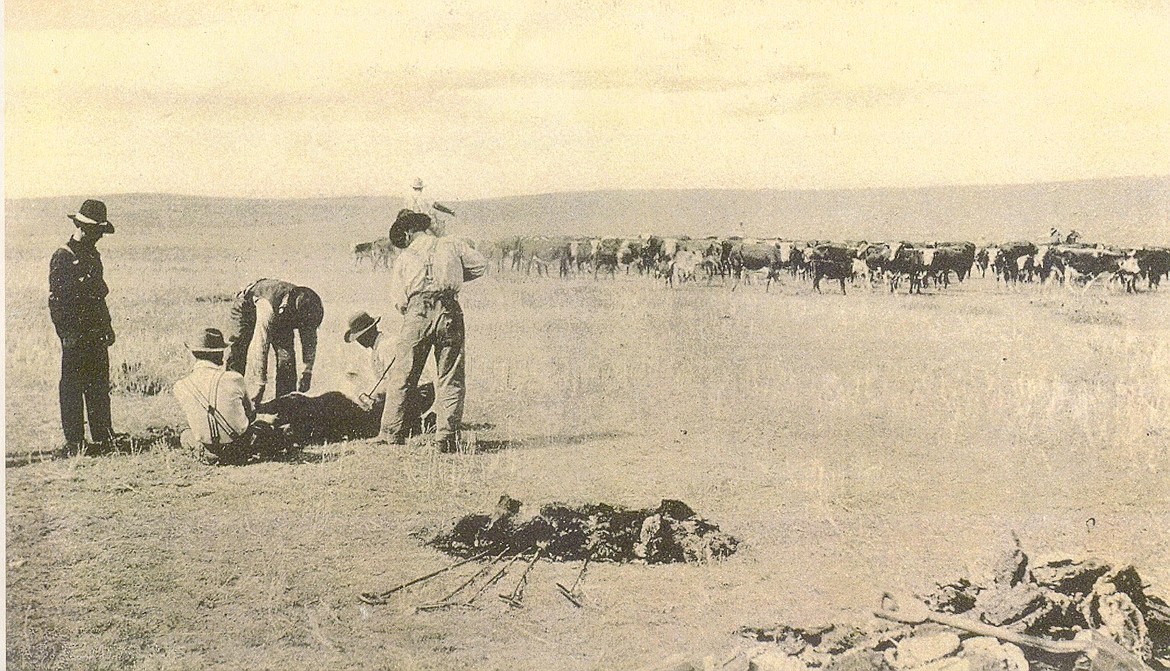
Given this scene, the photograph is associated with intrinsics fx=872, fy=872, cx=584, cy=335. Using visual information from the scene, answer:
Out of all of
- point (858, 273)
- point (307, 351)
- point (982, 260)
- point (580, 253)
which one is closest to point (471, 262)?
point (580, 253)

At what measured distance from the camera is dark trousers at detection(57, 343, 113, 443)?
15.3ft

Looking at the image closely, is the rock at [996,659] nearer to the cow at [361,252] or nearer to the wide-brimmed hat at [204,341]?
the cow at [361,252]

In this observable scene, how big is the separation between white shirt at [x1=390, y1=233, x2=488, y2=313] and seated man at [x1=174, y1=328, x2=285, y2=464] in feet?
3.20

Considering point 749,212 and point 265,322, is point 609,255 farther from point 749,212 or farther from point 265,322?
point 265,322

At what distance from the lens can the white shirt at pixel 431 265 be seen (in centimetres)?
473

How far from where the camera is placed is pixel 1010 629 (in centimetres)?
460

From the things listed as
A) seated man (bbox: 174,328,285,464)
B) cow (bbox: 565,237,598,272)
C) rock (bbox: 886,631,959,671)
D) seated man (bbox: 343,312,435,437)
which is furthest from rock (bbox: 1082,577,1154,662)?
seated man (bbox: 174,328,285,464)

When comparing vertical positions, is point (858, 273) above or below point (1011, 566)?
above

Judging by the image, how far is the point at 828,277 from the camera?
5.19m

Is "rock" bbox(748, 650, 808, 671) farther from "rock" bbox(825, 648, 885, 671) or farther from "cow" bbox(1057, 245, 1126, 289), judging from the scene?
"cow" bbox(1057, 245, 1126, 289)

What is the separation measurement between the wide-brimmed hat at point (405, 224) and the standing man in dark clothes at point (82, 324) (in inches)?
59.4

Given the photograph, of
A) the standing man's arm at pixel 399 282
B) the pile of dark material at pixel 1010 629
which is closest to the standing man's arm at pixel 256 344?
the standing man's arm at pixel 399 282

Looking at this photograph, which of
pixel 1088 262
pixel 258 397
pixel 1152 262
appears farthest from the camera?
pixel 1088 262

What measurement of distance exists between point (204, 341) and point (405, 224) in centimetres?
124
